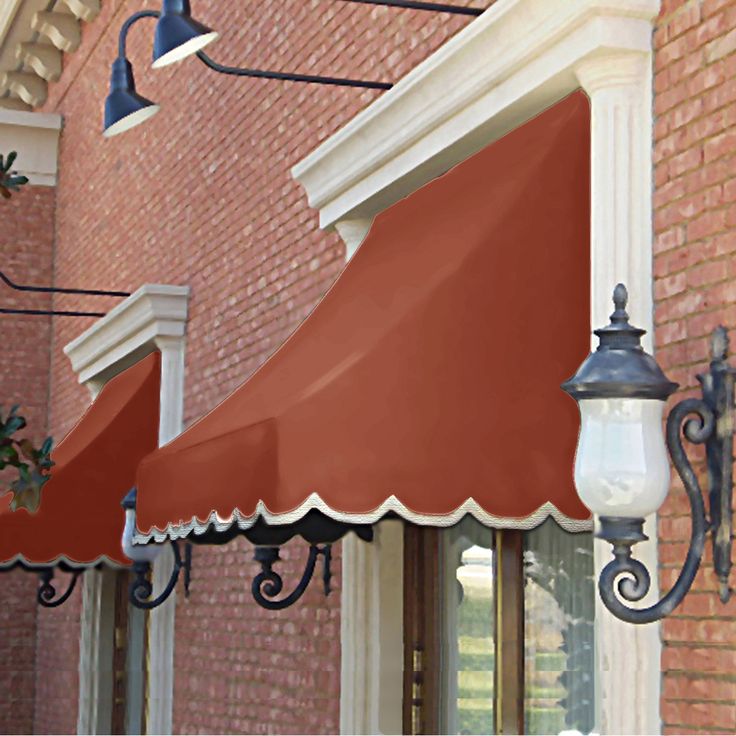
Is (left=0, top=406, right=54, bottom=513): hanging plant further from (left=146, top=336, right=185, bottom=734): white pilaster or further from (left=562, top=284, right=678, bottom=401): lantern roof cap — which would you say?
(left=146, top=336, right=185, bottom=734): white pilaster

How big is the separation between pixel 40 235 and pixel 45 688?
4.34 meters

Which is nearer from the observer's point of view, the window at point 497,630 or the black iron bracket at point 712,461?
the black iron bracket at point 712,461

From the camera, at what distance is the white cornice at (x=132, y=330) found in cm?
1043

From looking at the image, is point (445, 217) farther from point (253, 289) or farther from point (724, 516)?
point (253, 289)

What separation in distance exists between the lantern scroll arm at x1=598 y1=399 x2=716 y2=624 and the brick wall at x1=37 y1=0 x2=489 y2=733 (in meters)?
2.65

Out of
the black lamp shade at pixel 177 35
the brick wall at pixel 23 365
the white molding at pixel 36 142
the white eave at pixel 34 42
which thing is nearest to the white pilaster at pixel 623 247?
the black lamp shade at pixel 177 35

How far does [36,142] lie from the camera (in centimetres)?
1555

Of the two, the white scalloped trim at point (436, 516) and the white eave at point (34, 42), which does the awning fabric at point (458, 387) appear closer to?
the white scalloped trim at point (436, 516)

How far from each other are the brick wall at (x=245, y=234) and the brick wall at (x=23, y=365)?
351 centimetres

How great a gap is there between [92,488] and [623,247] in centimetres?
607

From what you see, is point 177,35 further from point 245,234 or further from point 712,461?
point 245,234

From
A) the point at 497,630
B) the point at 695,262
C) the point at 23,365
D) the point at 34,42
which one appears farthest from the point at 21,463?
the point at 34,42

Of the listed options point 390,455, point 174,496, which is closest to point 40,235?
point 174,496

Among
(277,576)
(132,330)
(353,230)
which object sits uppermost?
(132,330)
